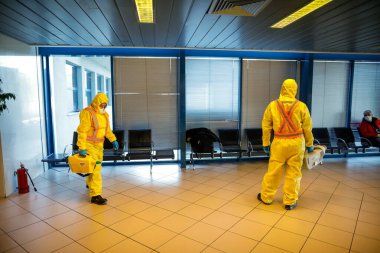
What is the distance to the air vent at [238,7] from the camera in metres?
2.61

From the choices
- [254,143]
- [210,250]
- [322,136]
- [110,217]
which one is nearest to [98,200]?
[110,217]

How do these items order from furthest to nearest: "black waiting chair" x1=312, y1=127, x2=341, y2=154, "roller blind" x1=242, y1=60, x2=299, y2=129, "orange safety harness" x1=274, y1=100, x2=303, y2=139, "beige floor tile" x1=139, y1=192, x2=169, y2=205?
"roller blind" x1=242, y1=60, x2=299, y2=129 < "black waiting chair" x1=312, y1=127, x2=341, y2=154 < "beige floor tile" x1=139, y1=192, x2=169, y2=205 < "orange safety harness" x1=274, y1=100, x2=303, y2=139

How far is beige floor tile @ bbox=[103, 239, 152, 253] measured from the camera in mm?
2400

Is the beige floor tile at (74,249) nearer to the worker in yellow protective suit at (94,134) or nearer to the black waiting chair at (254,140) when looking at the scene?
the worker in yellow protective suit at (94,134)

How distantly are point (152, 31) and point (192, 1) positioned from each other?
1424mm

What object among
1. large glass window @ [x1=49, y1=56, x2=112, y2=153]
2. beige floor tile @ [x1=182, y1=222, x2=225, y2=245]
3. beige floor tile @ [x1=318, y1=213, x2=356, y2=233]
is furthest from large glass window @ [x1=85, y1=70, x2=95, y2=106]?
beige floor tile @ [x1=318, y1=213, x2=356, y2=233]

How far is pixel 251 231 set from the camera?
277 cm

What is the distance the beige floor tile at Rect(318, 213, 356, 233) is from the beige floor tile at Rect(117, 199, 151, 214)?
2252 mm

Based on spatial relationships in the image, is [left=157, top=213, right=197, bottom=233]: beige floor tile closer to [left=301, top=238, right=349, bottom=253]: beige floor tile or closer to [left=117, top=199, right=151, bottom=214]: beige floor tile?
[left=117, top=199, right=151, bottom=214]: beige floor tile

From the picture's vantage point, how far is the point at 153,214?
319cm

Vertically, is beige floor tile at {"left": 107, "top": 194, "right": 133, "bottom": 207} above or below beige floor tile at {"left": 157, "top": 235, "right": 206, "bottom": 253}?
above

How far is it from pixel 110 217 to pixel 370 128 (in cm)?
582

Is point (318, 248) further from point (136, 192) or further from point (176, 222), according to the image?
point (136, 192)

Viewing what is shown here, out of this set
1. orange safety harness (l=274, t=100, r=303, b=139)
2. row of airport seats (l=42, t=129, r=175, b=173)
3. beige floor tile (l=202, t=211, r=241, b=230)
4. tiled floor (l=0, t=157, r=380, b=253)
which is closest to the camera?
tiled floor (l=0, t=157, r=380, b=253)
